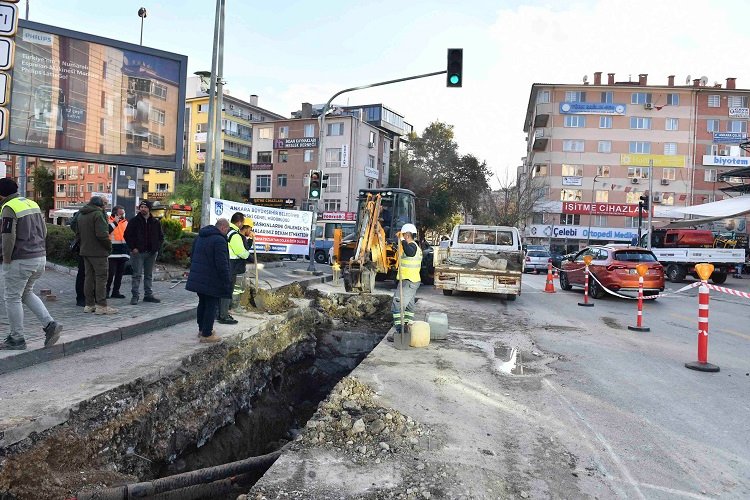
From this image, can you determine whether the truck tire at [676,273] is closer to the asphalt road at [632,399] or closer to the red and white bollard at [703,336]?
the asphalt road at [632,399]

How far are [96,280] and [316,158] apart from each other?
43.8 meters

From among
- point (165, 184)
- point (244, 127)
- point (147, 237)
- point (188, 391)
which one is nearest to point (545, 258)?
point (147, 237)

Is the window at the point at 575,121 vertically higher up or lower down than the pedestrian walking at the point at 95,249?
higher up

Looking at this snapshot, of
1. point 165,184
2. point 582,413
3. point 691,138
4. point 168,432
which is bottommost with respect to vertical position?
point 168,432

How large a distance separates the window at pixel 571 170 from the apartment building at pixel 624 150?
0.34ft

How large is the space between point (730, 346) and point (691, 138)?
54.4 metres

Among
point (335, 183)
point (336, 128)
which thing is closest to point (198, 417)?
point (335, 183)

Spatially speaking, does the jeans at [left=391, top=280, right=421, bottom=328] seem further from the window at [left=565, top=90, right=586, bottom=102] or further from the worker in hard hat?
the window at [left=565, top=90, right=586, bottom=102]

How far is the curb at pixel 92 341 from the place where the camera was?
17.6 ft

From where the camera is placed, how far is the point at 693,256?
23281 mm

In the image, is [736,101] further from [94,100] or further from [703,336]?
[94,100]

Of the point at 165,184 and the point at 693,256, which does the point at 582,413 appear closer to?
the point at 693,256

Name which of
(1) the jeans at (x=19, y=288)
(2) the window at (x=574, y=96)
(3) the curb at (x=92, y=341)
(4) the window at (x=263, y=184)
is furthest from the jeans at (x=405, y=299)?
(2) the window at (x=574, y=96)

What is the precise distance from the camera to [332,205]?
164 feet
